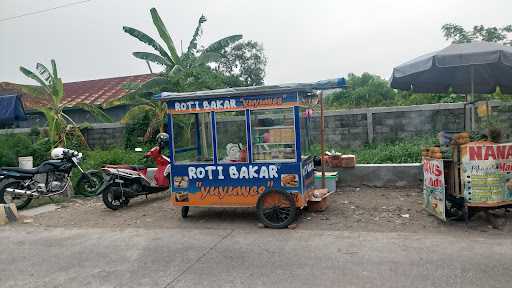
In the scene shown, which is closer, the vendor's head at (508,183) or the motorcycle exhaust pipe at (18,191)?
Result: the vendor's head at (508,183)

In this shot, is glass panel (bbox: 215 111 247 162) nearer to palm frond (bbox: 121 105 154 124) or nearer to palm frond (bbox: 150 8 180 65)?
palm frond (bbox: 150 8 180 65)

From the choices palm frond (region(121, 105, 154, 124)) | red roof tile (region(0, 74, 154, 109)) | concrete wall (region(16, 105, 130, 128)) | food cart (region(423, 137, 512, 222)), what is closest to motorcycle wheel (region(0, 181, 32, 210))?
palm frond (region(121, 105, 154, 124))

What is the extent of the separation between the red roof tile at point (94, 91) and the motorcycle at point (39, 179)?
27.2 ft

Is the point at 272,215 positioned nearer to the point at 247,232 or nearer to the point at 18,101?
the point at 247,232

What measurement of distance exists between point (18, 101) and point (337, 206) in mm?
8593

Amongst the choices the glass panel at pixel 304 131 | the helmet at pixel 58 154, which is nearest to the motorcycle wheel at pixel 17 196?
the helmet at pixel 58 154

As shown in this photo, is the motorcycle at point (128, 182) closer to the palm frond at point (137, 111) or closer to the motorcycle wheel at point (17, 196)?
the motorcycle wheel at point (17, 196)

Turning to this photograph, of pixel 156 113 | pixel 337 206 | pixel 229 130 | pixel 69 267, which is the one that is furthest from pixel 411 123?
pixel 69 267

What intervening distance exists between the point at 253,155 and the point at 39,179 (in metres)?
5.26

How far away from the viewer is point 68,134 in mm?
12555

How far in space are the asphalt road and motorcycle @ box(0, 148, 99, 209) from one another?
242cm

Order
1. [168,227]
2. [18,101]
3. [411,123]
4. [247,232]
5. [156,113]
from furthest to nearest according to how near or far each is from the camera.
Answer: [156,113] < [18,101] < [411,123] < [168,227] < [247,232]

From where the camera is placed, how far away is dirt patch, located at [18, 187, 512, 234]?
225 inches

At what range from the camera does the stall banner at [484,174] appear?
5.37m
